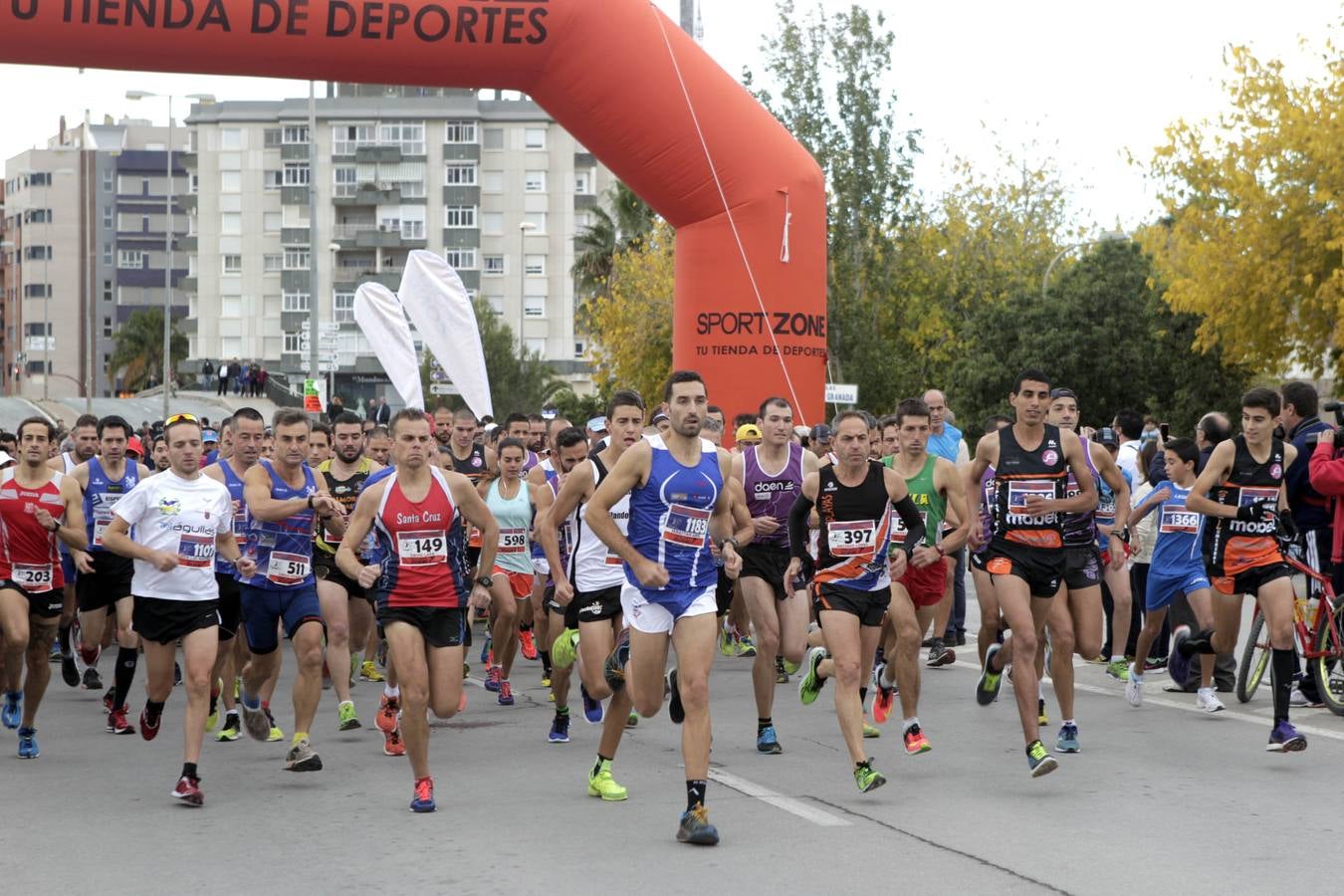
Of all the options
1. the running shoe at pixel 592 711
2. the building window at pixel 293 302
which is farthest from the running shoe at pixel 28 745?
the building window at pixel 293 302

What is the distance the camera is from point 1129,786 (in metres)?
8.64

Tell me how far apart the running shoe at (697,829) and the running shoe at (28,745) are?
441 centimetres

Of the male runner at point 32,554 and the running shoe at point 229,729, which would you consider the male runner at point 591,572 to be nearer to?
the running shoe at point 229,729

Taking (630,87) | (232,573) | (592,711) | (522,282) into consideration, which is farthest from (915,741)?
(522,282)

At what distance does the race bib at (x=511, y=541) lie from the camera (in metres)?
12.9

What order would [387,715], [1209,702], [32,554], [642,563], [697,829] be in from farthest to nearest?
1. [1209,702]
2. [32,554]
3. [387,715]
4. [642,563]
5. [697,829]

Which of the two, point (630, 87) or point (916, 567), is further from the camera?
point (630, 87)

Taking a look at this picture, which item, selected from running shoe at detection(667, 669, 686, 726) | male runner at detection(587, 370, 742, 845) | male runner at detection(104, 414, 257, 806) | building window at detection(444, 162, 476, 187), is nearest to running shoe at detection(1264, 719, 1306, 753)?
running shoe at detection(667, 669, 686, 726)

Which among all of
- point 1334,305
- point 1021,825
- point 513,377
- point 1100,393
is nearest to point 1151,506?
point 1021,825

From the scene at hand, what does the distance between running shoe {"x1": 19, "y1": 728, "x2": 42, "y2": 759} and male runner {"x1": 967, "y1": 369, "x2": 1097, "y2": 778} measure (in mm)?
5301

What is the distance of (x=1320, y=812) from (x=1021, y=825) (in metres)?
1.37

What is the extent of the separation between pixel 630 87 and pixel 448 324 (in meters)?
4.67

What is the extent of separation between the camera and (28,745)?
33.1 ft

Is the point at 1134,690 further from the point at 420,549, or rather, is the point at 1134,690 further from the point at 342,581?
the point at 420,549
